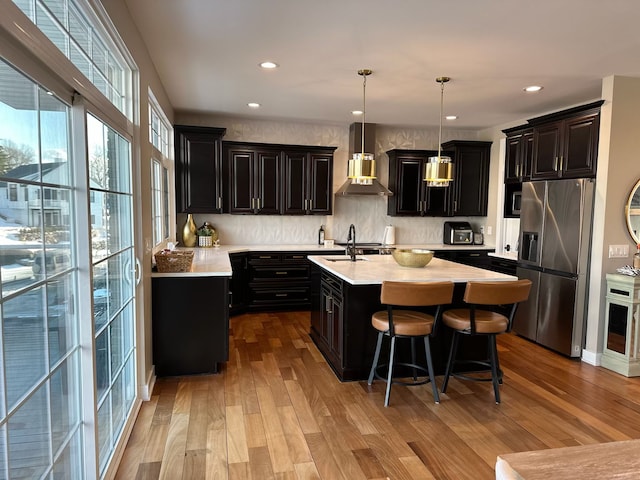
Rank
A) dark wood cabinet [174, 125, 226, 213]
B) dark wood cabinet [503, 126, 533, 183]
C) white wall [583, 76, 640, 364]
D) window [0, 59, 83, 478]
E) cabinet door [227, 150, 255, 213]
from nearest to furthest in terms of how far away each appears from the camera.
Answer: window [0, 59, 83, 478] → white wall [583, 76, 640, 364] → dark wood cabinet [503, 126, 533, 183] → dark wood cabinet [174, 125, 226, 213] → cabinet door [227, 150, 255, 213]

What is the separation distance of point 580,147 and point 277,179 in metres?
3.62

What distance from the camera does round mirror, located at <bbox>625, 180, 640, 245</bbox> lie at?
13.0 ft

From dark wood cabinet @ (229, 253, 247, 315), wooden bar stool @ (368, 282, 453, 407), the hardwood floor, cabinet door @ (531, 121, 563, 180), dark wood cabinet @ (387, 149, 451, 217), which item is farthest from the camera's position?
dark wood cabinet @ (387, 149, 451, 217)

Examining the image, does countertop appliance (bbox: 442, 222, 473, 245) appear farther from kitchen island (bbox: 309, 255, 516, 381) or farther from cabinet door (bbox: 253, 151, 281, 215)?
cabinet door (bbox: 253, 151, 281, 215)

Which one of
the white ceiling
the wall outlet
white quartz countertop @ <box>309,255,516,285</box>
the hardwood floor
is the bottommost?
the hardwood floor

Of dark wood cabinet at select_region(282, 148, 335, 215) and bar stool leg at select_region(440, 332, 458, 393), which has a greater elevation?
dark wood cabinet at select_region(282, 148, 335, 215)

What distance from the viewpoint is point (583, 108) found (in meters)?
4.05

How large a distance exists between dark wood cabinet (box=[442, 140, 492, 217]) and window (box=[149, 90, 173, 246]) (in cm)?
398

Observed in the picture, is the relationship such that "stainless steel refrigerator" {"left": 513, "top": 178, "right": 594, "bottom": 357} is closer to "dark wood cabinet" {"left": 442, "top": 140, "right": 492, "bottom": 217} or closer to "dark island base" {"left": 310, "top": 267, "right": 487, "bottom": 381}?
"dark island base" {"left": 310, "top": 267, "right": 487, "bottom": 381}

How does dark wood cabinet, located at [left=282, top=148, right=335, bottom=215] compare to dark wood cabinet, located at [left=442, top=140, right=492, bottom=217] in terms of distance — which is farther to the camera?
dark wood cabinet, located at [left=442, top=140, right=492, bottom=217]

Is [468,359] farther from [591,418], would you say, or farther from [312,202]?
[312,202]

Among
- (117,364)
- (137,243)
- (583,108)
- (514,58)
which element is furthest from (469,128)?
(117,364)

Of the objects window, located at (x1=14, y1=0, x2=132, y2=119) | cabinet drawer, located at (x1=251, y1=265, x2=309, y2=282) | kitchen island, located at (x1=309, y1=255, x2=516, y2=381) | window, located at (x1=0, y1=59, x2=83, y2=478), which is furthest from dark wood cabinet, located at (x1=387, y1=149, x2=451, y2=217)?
window, located at (x1=0, y1=59, x2=83, y2=478)

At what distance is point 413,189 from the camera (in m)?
6.38
